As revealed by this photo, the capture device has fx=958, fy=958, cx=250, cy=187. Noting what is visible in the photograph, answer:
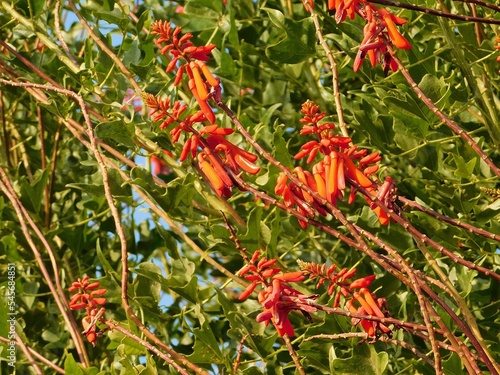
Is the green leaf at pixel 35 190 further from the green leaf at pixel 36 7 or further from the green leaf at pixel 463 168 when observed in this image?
the green leaf at pixel 463 168

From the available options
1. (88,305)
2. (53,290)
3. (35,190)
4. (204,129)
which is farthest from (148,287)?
(204,129)

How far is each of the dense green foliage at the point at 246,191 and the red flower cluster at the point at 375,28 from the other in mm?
196

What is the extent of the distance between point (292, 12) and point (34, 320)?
976 millimetres

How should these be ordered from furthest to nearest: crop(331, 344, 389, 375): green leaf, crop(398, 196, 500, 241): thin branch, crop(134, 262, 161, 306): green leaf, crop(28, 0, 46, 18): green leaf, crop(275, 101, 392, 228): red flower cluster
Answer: crop(28, 0, 46, 18): green leaf
crop(134, 262, 161, 306): green leaf
crop(331, 344, 389, 375): green leaf
crop(275, 101, 392, 228): red flower cluster
crop(398, 196, 500, 241): thin branch

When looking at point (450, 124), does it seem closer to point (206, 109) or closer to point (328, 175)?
point (328, 175)

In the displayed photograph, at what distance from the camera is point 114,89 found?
2025 mm

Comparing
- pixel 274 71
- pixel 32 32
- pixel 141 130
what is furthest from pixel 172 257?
pixel 32 32

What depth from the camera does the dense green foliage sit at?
1698 mm

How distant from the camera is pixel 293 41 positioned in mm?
1901

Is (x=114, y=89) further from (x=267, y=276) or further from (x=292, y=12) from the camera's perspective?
(x=267, y=276)

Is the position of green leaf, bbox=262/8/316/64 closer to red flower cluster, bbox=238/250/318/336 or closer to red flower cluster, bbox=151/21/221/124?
red flower cluster, bbox=151/21/221/124

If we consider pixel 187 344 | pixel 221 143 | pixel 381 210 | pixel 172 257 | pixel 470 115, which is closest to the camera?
pixel 381 210

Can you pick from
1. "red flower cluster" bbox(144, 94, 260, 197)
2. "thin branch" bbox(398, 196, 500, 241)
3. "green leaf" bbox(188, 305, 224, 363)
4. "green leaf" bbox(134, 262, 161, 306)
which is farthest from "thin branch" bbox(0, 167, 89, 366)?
"thin branch" bbox(398, 196, 500, 241)

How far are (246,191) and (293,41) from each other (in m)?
0.53
